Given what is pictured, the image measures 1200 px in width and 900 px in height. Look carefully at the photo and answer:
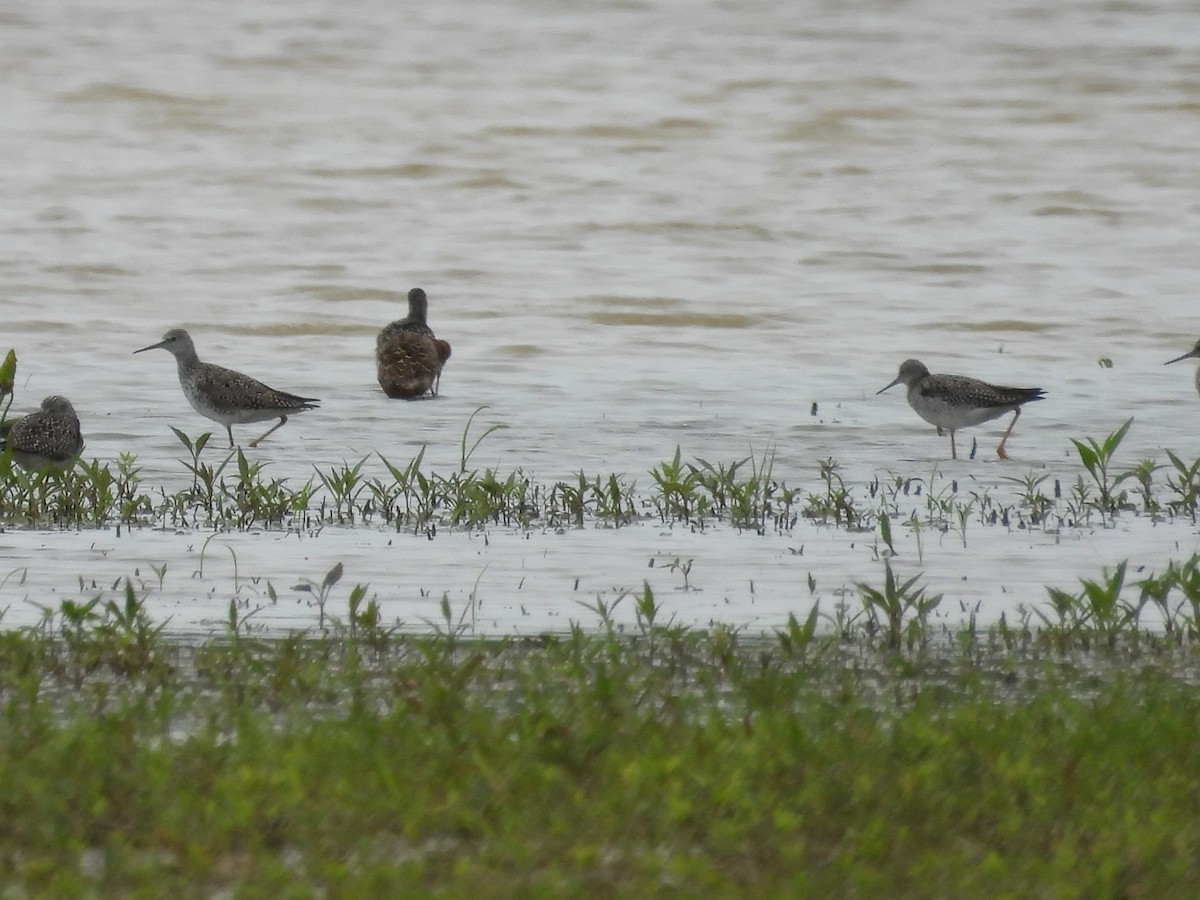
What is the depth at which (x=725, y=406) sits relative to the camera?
15344 mm

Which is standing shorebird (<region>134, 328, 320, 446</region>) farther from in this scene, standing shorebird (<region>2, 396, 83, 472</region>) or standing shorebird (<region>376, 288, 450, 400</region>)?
standing shorebird (<region>2, 396, 83, 472</region>)

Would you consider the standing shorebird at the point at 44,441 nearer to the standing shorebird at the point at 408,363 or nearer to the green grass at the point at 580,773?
the green grass at the point at 580,773

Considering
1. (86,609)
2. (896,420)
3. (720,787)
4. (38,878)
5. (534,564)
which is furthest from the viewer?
(896,420)

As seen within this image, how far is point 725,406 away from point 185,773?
10289 mm

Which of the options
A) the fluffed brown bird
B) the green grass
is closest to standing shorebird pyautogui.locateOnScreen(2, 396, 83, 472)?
the green grass

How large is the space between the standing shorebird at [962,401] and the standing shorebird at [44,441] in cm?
508

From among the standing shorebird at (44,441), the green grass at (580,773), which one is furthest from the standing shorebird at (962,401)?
the green grass at (580,773)

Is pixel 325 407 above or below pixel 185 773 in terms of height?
above

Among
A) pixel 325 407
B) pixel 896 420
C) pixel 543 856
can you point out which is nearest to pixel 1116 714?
pixel 543 856

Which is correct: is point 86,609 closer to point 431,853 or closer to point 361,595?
point 361,595

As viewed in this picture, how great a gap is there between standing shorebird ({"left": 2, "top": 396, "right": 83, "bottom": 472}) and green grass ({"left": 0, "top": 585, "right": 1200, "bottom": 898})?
4.39 meters

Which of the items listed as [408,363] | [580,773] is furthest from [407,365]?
[580,773]

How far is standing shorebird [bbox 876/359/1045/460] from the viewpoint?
1316cm

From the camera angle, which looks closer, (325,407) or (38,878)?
(38,878)
